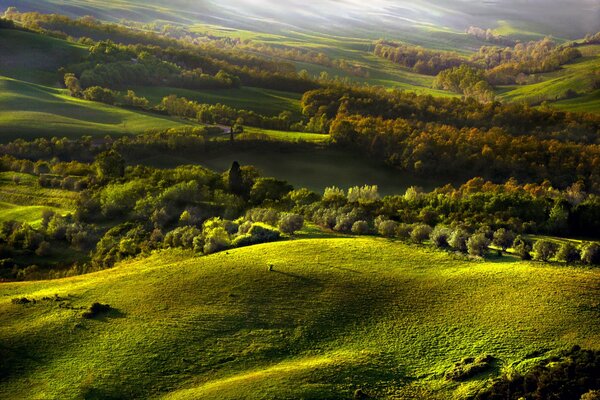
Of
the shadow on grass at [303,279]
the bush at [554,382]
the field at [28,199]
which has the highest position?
the bush at [554,382]

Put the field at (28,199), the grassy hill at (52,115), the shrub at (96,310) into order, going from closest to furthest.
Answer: the shrub at (96,310) → the field at (28,199) → the grassy hill at (52,115)

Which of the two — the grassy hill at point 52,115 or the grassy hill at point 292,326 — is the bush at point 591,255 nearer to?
the grassy hill at point 292,326

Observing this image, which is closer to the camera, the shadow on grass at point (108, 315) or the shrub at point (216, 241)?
the shadow on grass at point (108, 315)

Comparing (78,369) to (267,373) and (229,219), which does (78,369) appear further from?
(229,219)

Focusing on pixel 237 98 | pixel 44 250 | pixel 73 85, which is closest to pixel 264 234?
pixel 44 250

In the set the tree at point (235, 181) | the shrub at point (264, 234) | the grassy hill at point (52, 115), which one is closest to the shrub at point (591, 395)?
the shrub at point (264, 234)

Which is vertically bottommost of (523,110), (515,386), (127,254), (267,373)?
(127,254)

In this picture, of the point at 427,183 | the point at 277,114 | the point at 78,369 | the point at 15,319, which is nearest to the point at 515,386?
the point at 78,369
